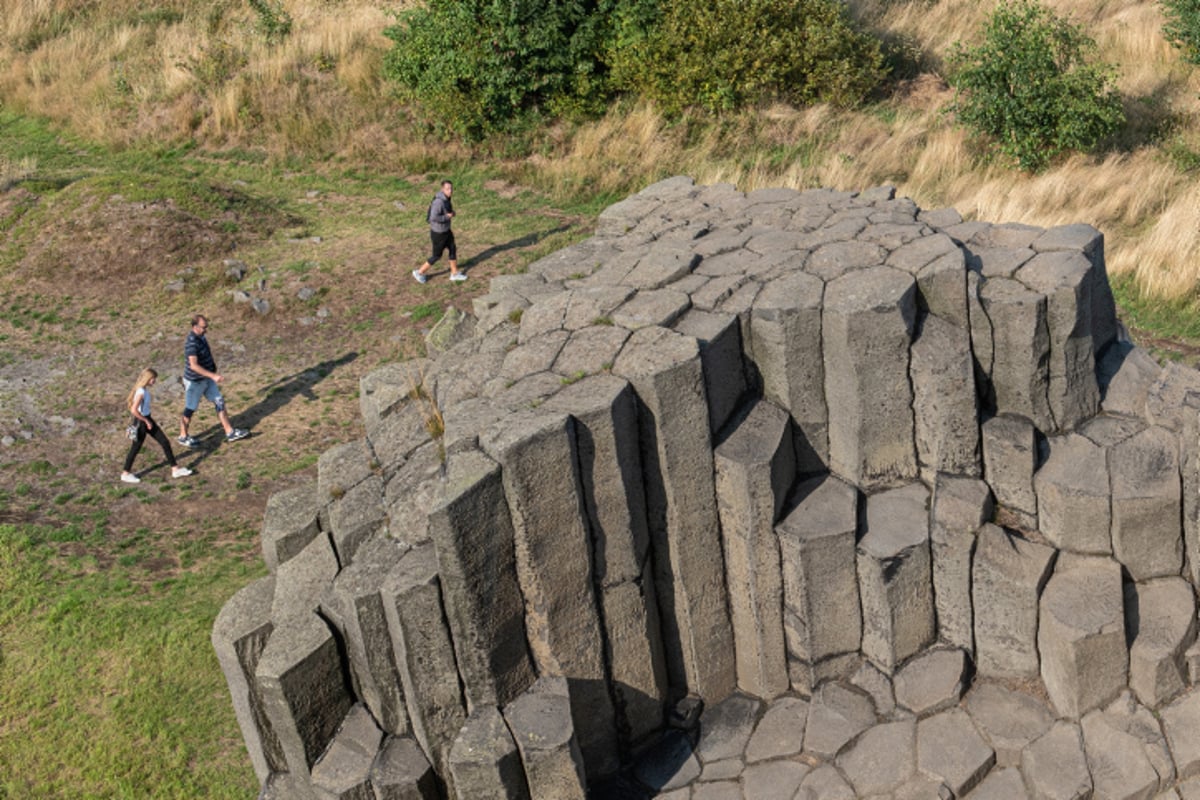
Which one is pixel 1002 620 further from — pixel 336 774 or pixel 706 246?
pixel 336 774

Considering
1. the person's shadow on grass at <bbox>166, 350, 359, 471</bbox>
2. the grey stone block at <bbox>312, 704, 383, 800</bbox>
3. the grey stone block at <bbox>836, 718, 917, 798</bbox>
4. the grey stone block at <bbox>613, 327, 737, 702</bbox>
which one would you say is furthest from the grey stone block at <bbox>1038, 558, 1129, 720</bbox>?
the person's shadow on grass at <bbox>166, 350, 359, 471</bbox>

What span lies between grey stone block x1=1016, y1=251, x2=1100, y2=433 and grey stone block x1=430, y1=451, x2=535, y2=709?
386cm

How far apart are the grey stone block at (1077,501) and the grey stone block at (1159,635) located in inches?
15.9

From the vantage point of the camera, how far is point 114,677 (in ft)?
32.2

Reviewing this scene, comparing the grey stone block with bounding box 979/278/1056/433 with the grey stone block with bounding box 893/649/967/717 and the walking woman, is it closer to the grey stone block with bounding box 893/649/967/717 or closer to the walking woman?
the grey stone block with bounding box 893/649/967/717

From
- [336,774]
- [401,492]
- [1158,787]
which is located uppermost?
[401,492]

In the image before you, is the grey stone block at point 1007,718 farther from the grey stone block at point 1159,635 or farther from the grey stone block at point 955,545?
the grey stone block at point 1159,635

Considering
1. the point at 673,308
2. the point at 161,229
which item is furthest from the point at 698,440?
the point at 161,229

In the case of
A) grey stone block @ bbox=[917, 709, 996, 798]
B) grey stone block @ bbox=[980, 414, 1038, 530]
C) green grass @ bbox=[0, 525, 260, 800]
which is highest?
grey stone block @ bbox=[980, 414, 1038, 530]

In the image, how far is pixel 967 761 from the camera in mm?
7332

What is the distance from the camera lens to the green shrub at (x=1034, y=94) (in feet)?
54.7

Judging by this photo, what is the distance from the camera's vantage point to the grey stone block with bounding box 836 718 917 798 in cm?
738

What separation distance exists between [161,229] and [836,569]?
1410cm

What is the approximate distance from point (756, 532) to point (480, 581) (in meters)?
1.88
